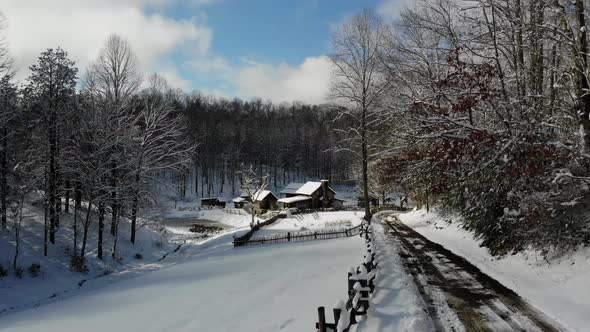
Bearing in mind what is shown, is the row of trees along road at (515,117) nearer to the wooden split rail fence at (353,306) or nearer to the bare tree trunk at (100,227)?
the wooden split rail fence at (353,306)

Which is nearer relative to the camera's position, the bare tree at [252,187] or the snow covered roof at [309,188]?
the bare tree at [252,187]

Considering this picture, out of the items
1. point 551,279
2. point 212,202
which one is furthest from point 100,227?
point 212,202

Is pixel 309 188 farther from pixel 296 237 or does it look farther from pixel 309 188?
pixel 296 237

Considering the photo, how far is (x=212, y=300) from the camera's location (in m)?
13.3

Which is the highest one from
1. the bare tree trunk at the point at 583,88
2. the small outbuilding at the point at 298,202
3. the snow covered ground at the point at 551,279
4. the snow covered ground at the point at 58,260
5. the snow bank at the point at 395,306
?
the bare tree trunk at the point at 583,88

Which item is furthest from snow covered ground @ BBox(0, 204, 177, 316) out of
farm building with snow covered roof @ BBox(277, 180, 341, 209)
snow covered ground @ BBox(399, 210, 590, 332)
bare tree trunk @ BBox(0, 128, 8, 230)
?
farm building with snow covered roof @ BBox(277, 180, 341, 209)

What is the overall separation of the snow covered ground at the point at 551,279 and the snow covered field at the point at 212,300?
5166 mm

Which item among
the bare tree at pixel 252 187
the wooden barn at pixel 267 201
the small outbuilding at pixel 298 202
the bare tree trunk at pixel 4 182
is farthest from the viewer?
the wooden barn at pixel 267 201

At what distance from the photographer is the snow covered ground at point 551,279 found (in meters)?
8.76

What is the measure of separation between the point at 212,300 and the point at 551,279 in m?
10.7

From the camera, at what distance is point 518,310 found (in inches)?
353

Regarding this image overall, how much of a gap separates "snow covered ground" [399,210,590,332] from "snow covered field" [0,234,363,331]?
5166 mm

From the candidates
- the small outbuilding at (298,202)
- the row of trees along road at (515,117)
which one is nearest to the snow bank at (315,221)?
the small outbuilding at (298,202)

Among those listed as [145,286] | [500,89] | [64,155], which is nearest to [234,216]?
[64,155]
